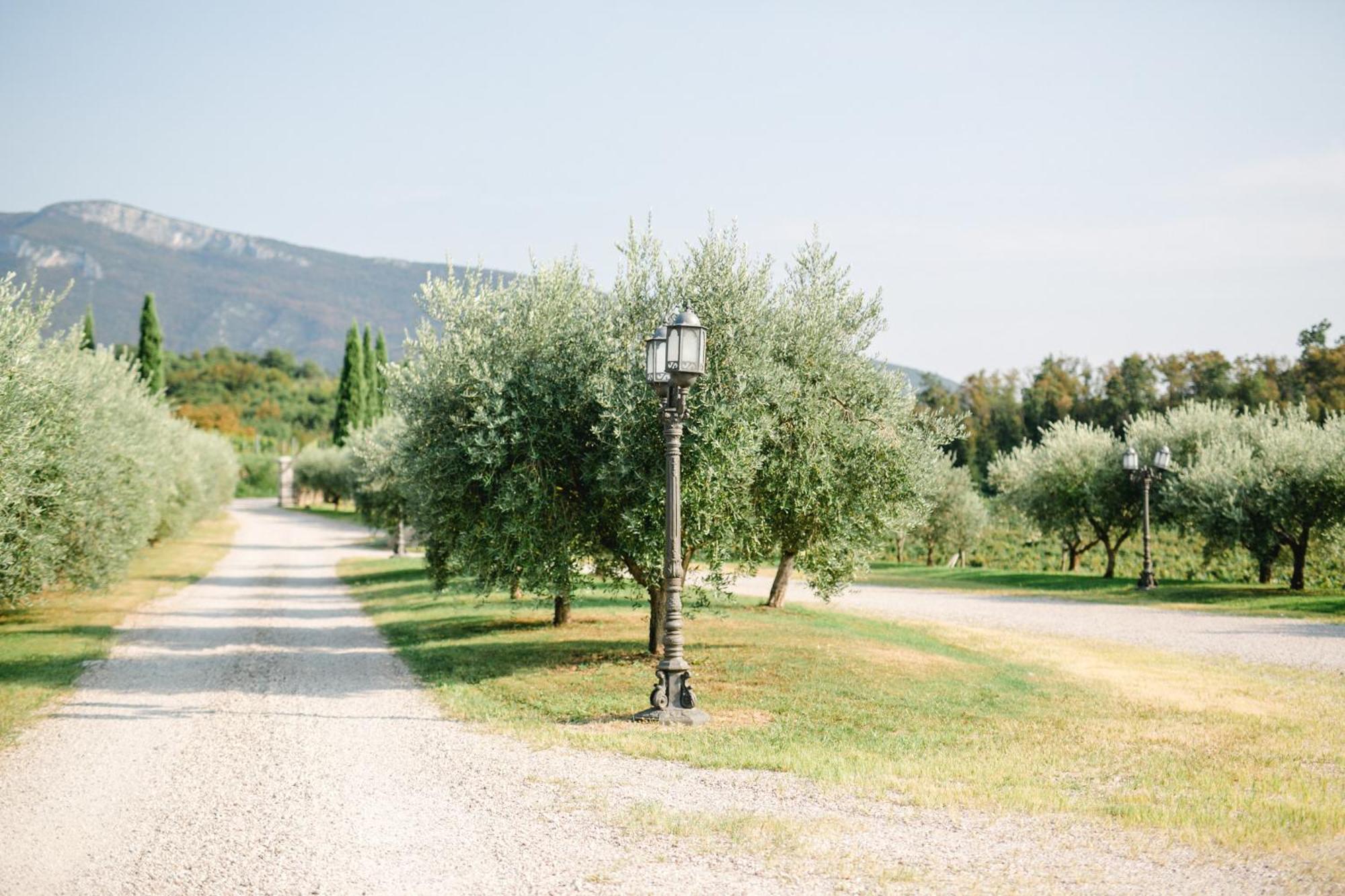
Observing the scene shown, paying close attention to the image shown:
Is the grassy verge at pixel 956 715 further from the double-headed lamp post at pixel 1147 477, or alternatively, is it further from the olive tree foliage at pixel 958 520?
the olive tree foliage at pixel 958 520

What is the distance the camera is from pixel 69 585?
22.8 meters

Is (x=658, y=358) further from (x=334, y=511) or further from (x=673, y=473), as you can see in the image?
(x=334, y=511)

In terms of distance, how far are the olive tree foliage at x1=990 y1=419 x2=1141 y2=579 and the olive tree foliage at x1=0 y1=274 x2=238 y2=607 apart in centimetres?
3085

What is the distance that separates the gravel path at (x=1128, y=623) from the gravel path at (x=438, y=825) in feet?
37.1

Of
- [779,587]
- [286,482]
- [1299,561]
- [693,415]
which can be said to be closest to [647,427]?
[693,415]

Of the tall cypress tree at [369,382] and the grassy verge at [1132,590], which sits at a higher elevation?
the tall cypress tree at [369,382]

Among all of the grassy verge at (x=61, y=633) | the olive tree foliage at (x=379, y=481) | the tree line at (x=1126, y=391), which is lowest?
the grassy verge at (x=61, y=633)

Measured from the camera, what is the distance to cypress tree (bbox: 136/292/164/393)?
69075mm

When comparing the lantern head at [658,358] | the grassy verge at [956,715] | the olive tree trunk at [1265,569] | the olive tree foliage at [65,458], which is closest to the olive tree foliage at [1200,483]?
the olive tree trunk at [1265,569]

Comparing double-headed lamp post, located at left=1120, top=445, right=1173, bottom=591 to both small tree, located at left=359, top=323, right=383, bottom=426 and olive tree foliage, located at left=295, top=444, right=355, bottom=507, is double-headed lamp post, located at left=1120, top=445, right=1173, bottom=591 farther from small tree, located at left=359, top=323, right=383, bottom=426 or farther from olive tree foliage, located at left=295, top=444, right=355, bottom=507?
small tree, located at left=359, top=323, right=383, bottom=426

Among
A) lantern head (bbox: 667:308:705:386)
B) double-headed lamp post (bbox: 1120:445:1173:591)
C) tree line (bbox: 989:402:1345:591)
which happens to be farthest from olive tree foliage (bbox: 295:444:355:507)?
lantern head (bbox: 667:308:705:386)

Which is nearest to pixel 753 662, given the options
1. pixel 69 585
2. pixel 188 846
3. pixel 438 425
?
pixel 438 425

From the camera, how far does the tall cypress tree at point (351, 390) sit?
3307 inches

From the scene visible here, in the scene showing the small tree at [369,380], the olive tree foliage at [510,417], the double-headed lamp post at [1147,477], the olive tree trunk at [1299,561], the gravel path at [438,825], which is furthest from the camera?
the small tree at [369,380]
